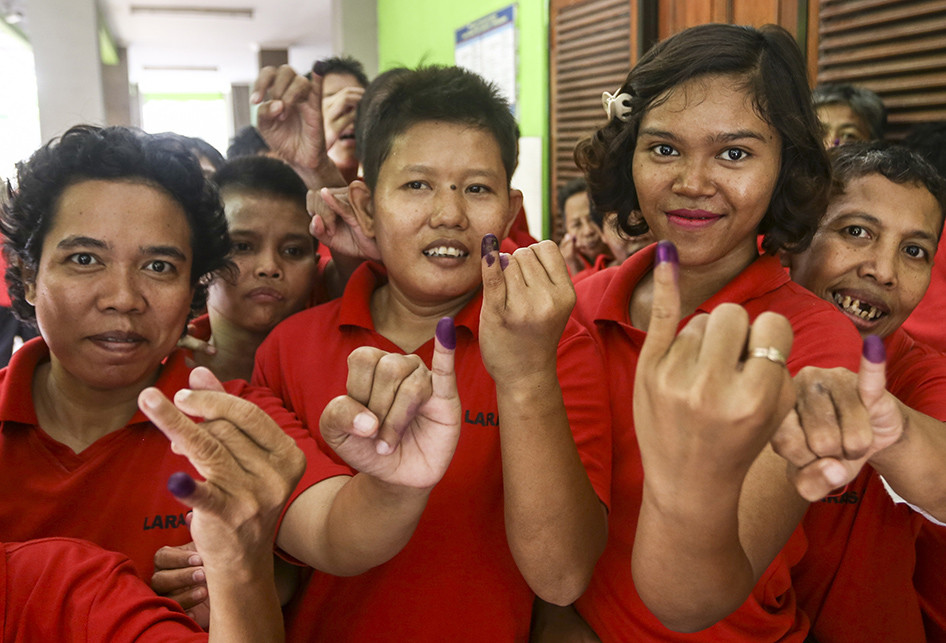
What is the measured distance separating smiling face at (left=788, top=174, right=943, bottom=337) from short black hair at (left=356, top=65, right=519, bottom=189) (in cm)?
63

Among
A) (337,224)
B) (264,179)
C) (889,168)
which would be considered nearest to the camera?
(889,168)

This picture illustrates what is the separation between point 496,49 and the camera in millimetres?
4059

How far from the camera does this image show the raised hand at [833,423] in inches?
26.7

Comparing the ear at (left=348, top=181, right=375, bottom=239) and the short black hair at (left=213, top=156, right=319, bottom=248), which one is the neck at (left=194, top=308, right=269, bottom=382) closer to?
the short black hair at (left=213, top=156, right=319, bottom=248)

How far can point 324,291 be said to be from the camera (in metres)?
1.83

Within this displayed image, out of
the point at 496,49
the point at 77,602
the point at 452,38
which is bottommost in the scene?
the point at 77,602

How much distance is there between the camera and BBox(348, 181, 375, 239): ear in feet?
4.60

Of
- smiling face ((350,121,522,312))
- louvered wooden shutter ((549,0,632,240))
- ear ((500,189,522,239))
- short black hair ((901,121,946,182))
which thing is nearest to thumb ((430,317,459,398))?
smiling face ((350,121,522,312))

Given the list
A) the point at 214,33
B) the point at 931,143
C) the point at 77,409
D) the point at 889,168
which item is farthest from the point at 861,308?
the point at 214,33

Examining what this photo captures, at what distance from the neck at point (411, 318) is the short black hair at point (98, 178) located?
355 millimetres

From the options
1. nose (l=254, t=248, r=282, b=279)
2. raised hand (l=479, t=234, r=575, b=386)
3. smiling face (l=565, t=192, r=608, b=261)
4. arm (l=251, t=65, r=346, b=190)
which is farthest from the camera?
smiling face (l=565, t=192, r=608, b=261)

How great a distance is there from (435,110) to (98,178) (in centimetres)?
59

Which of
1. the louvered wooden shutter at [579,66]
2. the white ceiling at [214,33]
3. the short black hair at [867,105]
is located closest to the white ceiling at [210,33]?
the white ceiling at [214,33]

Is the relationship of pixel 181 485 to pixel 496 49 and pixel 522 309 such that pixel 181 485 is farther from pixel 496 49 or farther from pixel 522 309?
pixel 496 49
